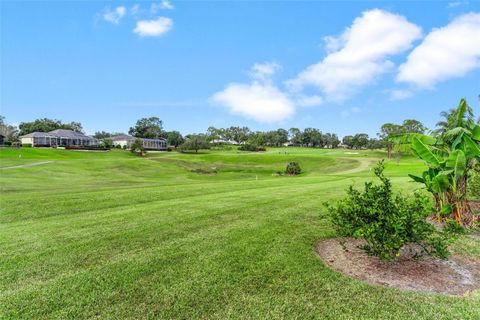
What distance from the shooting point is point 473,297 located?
4273 mm

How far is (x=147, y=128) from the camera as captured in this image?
12731 cm

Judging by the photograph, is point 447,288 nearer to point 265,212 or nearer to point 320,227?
point 320,227

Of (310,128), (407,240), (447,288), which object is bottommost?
(447,288)

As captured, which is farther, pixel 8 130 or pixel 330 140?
pixel 330 140

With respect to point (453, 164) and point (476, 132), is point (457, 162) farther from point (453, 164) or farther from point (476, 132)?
point (476, 132)

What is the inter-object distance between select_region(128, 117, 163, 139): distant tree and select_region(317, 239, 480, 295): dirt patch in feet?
405

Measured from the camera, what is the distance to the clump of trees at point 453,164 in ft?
24.1

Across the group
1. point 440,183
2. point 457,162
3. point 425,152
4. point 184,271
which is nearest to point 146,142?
point 425,152

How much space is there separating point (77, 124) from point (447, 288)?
537 ft

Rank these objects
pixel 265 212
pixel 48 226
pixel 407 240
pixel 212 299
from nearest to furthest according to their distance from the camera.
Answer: pixel 212 299 → pixel 407 240 → pixel 48 226 → pixel 265 212

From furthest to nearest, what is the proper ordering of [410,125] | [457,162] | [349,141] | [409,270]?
[349,141]
[410,125]
[457,162]
[409,270]

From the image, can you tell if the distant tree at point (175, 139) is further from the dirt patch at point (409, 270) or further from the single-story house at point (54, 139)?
the dirt patch at point (409, 270)

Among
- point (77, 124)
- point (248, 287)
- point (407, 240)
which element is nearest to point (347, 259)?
point (407, 240)

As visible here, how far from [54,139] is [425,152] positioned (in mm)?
105587
